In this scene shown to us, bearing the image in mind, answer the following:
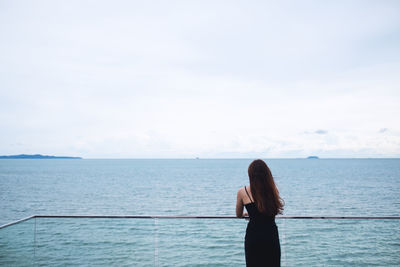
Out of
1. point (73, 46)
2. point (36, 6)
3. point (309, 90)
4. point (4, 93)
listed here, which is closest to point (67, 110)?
point (4, 93)

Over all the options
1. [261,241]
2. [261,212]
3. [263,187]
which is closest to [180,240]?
[261,241]

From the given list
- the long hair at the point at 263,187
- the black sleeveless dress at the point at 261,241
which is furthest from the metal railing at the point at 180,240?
the long hair at the point at 263,187

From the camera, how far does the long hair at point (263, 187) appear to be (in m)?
2.29

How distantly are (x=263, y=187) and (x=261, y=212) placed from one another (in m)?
0.21

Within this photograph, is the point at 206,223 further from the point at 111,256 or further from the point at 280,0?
the point at 280,0

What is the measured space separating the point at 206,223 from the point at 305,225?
1.11 meters

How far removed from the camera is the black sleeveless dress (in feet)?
7.98

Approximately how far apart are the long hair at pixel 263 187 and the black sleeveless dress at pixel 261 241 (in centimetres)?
11

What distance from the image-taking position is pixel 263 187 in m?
2.29

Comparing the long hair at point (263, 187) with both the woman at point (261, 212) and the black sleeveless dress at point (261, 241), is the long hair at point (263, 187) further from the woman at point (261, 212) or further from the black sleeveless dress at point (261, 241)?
the black sleeveless dress at point (261, 241)

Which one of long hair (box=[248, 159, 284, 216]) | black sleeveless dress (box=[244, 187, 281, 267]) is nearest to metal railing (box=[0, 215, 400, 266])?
black sleeveless dress (box=[244, 187, 281, 267])

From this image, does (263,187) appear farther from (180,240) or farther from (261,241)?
(180,240)

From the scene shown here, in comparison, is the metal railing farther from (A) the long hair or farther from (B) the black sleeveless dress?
(A) the long hair

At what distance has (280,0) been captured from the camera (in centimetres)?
788
